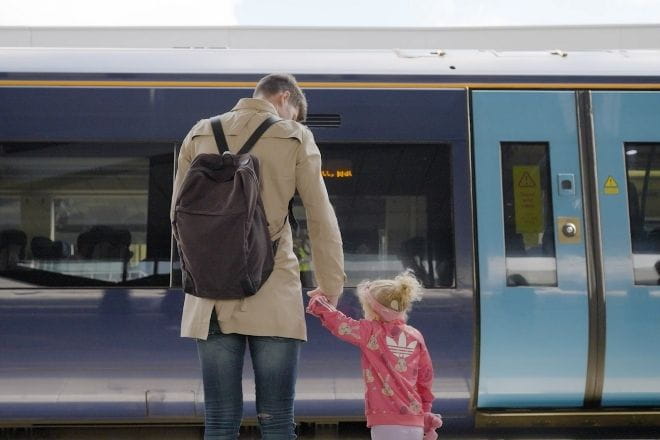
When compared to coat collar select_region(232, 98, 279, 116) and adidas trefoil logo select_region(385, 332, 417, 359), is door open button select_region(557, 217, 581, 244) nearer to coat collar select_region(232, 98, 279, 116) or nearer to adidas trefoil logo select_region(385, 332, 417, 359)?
adidas trefoil logo select_region(385, 332, 417, 359)

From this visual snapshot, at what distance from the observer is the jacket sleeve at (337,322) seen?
2596 mm

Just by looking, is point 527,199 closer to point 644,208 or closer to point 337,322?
point 644,208

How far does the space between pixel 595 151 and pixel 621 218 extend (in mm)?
434

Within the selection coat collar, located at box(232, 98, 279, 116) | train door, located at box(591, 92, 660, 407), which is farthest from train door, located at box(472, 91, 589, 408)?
coat collar, located at box(232, 98, 279, 116)

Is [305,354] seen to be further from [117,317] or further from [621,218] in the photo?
[621,218]

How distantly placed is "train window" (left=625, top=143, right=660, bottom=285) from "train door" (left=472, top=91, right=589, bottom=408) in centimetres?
31

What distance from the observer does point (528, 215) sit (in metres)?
4.27

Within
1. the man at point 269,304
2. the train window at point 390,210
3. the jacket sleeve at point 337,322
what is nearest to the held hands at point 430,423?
the jacket sleeve at point 337,322

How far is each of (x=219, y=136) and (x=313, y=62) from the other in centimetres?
207

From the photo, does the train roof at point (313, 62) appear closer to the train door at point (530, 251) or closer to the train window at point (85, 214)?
the train door at point (530, 251)

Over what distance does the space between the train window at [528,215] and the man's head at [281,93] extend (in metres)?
2.02

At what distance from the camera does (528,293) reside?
4164 millimetres

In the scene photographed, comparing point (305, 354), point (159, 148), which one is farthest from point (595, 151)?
point (159, 148)

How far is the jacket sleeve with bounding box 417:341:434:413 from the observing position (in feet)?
9.48
